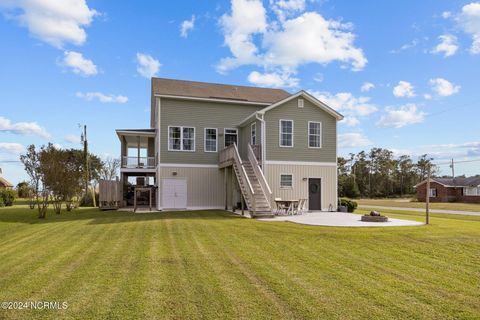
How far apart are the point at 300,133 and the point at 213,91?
723cm

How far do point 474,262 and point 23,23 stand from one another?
16863 millimetres

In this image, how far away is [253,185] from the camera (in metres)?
16.9

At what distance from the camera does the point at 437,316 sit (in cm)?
433

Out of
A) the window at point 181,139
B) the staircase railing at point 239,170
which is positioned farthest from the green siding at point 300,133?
the window at point 181,139

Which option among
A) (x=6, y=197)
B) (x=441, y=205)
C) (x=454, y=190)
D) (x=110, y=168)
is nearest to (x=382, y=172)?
(x=454, y=190)

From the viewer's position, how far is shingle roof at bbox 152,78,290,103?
71.1 ft

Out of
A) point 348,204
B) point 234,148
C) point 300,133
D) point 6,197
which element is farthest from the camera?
point 6,197

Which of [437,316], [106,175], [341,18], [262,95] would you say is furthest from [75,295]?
[106,175]

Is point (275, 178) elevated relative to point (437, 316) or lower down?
elevated

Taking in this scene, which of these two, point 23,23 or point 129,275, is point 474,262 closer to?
point 129,275

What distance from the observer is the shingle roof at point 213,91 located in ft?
71.1

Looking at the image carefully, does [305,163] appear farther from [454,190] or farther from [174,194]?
[454,190]

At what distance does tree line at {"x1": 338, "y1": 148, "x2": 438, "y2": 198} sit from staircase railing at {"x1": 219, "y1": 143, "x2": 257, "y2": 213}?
50.9 meters

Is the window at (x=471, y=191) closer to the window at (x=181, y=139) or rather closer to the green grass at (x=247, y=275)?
the window at (x=181, y=139)
